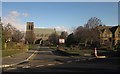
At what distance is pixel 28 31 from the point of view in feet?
593

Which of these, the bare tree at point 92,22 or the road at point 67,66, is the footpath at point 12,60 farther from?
the bare tree at point 92,22

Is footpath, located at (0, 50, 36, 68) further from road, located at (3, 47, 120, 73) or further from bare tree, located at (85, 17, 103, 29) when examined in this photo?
bare tree, located at (85, 17, 103, 29)

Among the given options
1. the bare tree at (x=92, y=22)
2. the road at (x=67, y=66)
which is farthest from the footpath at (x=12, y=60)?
the bare tree at (x=92, y=22)

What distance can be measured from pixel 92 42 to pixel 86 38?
2.15 metres

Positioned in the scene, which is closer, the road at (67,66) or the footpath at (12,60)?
the road at (67,66)

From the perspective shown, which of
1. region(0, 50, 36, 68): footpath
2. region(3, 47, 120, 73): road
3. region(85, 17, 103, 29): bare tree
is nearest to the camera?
region(3, 47, 120, 73): road

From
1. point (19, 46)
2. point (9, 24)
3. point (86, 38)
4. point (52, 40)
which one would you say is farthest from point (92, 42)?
point (52, 40)

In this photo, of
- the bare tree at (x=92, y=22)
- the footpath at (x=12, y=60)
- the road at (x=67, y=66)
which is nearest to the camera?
the road at (x=67, y=66)

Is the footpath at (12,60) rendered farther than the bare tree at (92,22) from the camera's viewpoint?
No

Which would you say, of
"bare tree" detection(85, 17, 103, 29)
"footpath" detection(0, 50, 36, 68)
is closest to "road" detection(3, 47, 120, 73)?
"footpath" detection(0, 50, 36, 68)

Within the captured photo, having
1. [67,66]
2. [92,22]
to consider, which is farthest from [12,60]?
[92,22]

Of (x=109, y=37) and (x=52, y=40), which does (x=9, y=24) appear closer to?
(x=109, y=37)

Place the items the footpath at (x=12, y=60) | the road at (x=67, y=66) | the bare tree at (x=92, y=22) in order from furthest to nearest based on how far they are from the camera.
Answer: the bare tree at (x=92, y=22)
the footpath at (x=12, y=60)
the road at (x=67, y=66)

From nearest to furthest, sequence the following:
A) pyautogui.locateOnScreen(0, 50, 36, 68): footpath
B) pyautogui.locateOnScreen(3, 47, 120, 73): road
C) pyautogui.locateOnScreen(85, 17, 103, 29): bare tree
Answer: pyautogui.locateOnScreen(3, 47, 120, 73): road < pyautogui.locateOnScreen(0, 50, 36, 68): footpath < pyautogui.locateOnScreen(85, 17, 103, 29): bare tree
